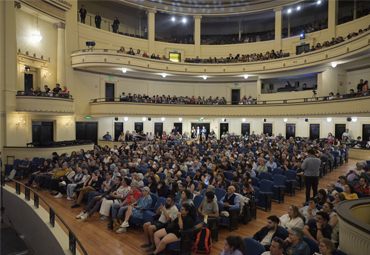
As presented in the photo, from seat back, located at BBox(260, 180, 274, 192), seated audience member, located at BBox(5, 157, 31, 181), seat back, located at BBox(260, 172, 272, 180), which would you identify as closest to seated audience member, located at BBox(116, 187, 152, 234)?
seat back, located at BBox(260, 180, 274, 192)

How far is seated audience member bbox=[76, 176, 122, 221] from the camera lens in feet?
20.6

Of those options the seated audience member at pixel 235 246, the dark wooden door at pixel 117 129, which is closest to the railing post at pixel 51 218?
the seated audience member at pixel 235 246

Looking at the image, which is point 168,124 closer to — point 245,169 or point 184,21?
point 184,21

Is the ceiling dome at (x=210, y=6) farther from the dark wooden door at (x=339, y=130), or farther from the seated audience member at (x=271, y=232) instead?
the seated audience member at (x=271, y=232)

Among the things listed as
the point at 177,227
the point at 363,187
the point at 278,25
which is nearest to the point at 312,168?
the point at 363,187

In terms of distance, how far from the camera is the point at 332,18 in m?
18.7

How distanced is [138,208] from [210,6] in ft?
73.9

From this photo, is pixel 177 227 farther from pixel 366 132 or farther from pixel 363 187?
pixel 366 132

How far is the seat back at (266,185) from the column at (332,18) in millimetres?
17146

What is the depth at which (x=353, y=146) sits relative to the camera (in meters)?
14.2

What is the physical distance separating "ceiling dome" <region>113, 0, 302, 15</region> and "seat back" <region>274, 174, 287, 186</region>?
63.0 feet

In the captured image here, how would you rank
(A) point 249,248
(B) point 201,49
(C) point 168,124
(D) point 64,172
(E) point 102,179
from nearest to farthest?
(A) point 249,248, (E) point 102,179, (D) point 64,172, (C) point 168,124, (B) point 201,49

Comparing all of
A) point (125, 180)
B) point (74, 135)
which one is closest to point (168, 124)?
point (74, 135)

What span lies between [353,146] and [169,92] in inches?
590
